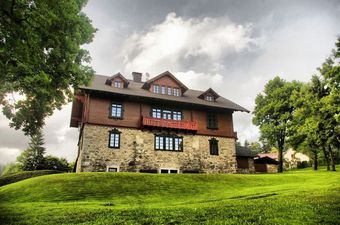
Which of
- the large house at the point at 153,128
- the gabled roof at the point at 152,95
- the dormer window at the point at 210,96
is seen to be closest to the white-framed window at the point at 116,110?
the large house at the point at 153,128

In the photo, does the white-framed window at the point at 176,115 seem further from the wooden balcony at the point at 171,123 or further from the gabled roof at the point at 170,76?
the gabled roof at the point at 170,76

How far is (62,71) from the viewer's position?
1351 cm

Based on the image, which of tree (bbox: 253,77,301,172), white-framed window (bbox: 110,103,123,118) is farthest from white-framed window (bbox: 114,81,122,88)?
tree (bbox: 253,77,301,172)

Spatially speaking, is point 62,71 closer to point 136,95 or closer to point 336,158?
point 136,95

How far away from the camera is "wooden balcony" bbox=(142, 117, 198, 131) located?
29.2 m

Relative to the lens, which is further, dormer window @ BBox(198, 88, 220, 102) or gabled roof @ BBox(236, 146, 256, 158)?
gabled roof @ BBox(236, 146, 256, 158)

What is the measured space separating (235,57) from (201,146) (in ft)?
38.2

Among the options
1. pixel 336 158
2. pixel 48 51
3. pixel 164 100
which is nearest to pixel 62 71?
pixel 48 51

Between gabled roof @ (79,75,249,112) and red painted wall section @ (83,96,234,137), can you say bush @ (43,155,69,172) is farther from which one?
red painted wall section @ (83,96,234,137)

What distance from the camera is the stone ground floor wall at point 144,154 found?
26.7 metres

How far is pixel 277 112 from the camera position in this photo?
4206cm

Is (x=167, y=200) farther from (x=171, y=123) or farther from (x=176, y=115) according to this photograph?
(x=176, y=115)

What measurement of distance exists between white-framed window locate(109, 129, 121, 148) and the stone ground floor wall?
0.32m

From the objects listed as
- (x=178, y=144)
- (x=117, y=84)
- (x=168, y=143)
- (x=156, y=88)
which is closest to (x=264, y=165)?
(x=178, y=144)
